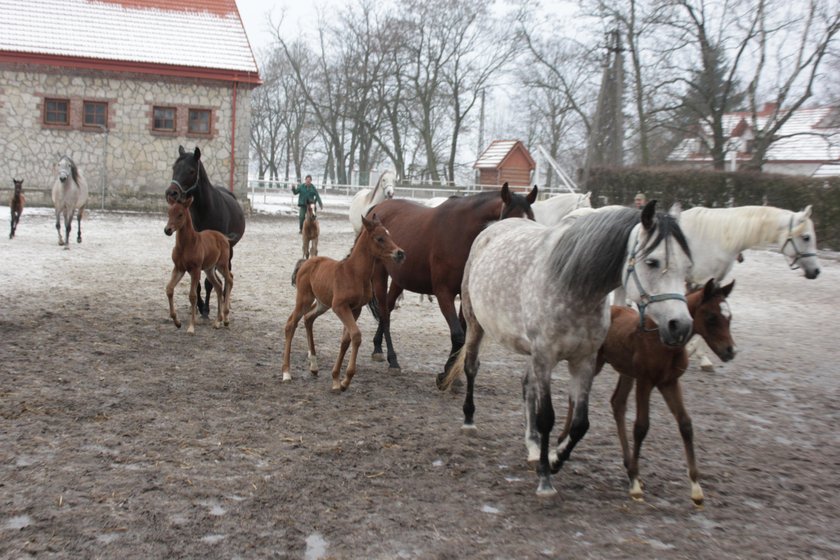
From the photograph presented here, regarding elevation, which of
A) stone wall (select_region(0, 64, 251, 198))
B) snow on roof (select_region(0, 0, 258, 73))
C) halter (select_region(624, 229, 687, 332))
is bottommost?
halter (select_region(624, 229, 687, 332))

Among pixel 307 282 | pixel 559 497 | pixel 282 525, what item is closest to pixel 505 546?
pixel 559 497

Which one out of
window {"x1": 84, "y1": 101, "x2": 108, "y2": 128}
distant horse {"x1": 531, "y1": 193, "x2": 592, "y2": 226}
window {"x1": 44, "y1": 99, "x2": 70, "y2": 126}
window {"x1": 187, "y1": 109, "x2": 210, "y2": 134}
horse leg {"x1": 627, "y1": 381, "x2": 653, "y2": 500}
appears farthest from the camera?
window {"x1": 187, "y1": 109, "x2": 210, "y2": 134}

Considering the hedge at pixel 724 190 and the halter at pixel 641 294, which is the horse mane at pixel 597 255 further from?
the hedge at pixel 724 190

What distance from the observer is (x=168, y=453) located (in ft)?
15.5

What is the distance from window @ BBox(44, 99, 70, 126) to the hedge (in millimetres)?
19509

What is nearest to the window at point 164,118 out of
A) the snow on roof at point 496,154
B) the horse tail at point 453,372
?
the horse tail at point 453,372

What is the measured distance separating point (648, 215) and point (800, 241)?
6.44 m

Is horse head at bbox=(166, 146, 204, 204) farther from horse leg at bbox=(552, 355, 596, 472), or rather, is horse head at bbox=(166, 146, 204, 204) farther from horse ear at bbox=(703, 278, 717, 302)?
horse ear at bbox=(703, 278, 717, 302)

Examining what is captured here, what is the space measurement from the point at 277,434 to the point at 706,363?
490 centimetres

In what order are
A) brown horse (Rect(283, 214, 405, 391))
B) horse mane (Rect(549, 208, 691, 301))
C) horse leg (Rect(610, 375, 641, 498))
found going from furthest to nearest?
brown horse (Rect(283, 214, 405, 391))
horse leg (Rect(610, 375, 641, 498))
horse mane (Rect(549, 208, 691, 301))

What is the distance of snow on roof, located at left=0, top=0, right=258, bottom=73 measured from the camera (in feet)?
89.2

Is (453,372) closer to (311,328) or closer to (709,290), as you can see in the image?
(311,328)

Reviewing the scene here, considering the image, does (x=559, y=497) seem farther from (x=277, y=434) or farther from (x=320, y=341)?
(x=320, y=341)

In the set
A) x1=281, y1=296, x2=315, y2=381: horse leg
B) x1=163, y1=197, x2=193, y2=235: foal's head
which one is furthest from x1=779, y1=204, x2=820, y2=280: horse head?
x1=163, y1=197, x2=193, y2=235: foal's head
